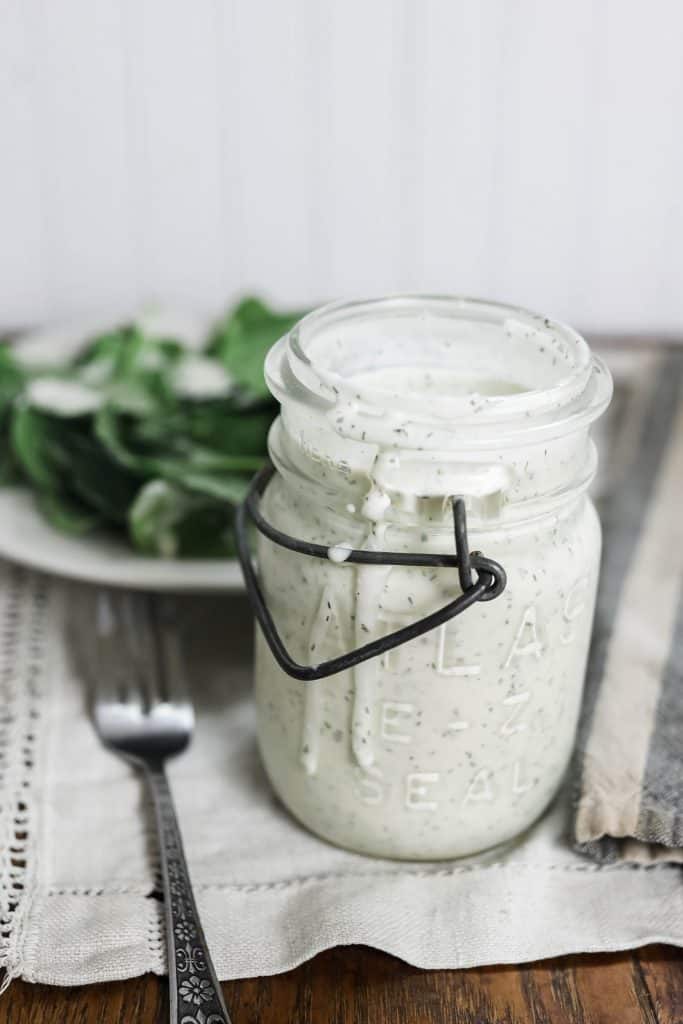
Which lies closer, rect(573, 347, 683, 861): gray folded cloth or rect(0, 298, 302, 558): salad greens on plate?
rect(573, 347, 683, 861): gray folded cloth

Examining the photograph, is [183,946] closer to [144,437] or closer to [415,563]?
[415,563]

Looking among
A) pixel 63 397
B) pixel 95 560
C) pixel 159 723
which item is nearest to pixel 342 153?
pixel 63 397

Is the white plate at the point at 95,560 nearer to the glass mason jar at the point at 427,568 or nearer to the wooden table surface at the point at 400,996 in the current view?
the glass mason jar at the point at 427,568

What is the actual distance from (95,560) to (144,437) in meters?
0.11

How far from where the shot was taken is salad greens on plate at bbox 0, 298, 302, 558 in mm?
796

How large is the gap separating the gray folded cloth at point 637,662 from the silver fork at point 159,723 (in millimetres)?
223

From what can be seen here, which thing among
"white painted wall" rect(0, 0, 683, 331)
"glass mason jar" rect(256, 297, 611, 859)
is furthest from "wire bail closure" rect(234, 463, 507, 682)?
"white painted wall" rect(0, 0, 683, 331)

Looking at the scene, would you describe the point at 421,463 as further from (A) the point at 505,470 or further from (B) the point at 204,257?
(B) the point at 204,257

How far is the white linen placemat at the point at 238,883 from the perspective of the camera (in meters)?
0.56

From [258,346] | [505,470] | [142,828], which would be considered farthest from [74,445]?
[505,470]

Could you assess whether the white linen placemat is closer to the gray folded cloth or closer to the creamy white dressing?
the gray folded cloth

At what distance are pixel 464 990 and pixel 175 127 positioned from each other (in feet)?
2.89

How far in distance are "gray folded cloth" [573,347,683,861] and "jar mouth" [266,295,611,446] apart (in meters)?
0.21

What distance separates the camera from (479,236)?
119 centimetres
